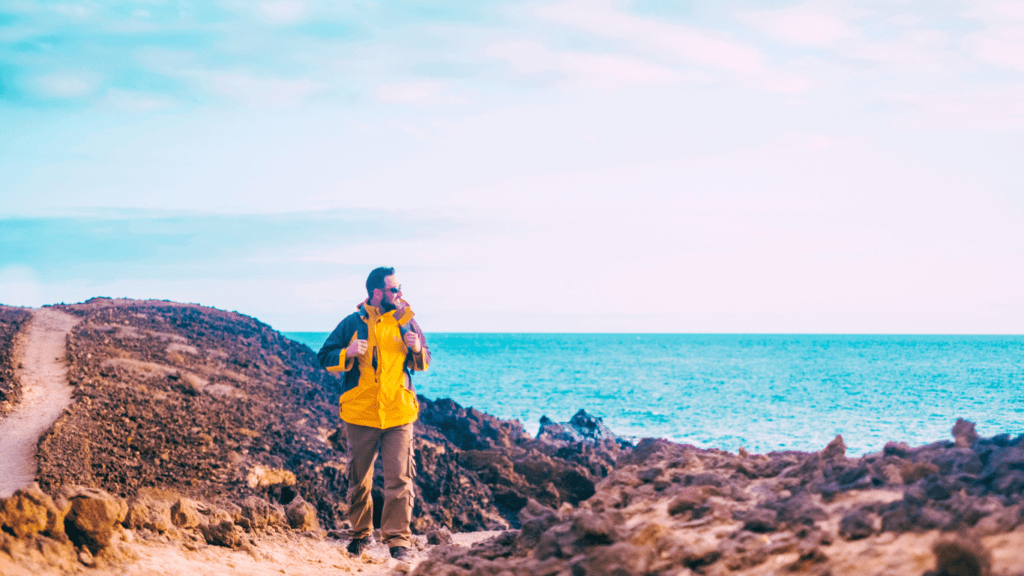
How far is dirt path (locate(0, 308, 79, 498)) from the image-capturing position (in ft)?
29.0

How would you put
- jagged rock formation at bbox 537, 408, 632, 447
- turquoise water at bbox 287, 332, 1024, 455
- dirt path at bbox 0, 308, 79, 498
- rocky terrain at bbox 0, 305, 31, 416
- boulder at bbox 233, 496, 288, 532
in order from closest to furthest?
boulder at bbox 233, 496, 288, 532 → dirt path at bbox 0, 308, 79, 498 → rocky terrain at bbox 0, 305, 31, 416 → jagged rock formation at bbox 537, 408, 632, 447 → turquoise water at bbox 287, 332, 1024, 455

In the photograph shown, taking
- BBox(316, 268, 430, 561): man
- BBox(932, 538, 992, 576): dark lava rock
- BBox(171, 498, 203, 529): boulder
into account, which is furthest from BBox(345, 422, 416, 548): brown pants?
BBox(932, 538, 992, 576): dark lava rock

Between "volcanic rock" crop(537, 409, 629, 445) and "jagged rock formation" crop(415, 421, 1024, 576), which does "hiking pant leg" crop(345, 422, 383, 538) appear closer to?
"jagged rock formation" crop(415, 421, 1024, 576)

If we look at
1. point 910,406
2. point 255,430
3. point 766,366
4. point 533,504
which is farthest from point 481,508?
point 766,366

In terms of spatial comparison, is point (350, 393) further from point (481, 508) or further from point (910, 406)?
point (910, 406)

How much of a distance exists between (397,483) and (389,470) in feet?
0.43

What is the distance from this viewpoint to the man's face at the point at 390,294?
6.31m

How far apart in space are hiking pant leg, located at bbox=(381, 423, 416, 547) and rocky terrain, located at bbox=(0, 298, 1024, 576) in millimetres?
316

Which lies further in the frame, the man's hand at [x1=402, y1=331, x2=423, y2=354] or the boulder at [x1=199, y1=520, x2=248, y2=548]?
the boulder at [x1=199, y1=520, x2=248, y2=548]

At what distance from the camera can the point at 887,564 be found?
10.0ft

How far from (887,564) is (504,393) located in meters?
44.3

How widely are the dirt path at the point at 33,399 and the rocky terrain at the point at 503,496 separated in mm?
251

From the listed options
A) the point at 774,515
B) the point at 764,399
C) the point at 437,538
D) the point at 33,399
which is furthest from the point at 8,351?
the point at 764,399

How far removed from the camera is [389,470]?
626 cm
